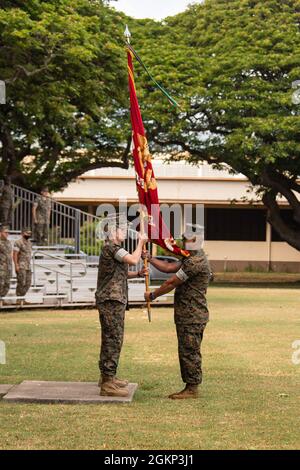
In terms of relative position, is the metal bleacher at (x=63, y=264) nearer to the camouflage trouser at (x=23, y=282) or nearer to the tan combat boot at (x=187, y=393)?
the camouflage trouser at (x=23, y=282)

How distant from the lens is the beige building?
49.7m

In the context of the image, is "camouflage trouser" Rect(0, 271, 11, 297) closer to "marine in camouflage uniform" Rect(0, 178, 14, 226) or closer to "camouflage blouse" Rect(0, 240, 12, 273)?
"camouflage blouse" Rect(0, 240, 12, 273)

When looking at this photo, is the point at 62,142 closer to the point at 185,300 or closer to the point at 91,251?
the point at 91,251

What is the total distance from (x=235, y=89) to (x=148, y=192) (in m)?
24.8

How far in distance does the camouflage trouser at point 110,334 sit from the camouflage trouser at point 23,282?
11338 millimetres

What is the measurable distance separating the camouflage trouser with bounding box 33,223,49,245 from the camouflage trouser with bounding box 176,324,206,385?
55.8 ft

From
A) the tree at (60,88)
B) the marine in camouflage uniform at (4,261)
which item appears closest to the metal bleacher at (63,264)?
the marine in camouflage uniform at (4,261)

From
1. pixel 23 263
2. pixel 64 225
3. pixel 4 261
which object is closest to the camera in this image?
pixel 4 261

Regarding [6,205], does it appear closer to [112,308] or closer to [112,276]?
[112,276]

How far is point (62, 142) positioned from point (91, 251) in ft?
16.0

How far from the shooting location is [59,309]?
22.5m

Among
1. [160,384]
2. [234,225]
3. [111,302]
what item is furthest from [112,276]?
[234,225]

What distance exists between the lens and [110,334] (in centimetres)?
1004

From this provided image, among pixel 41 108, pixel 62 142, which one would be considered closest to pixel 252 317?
pixel 41 108
